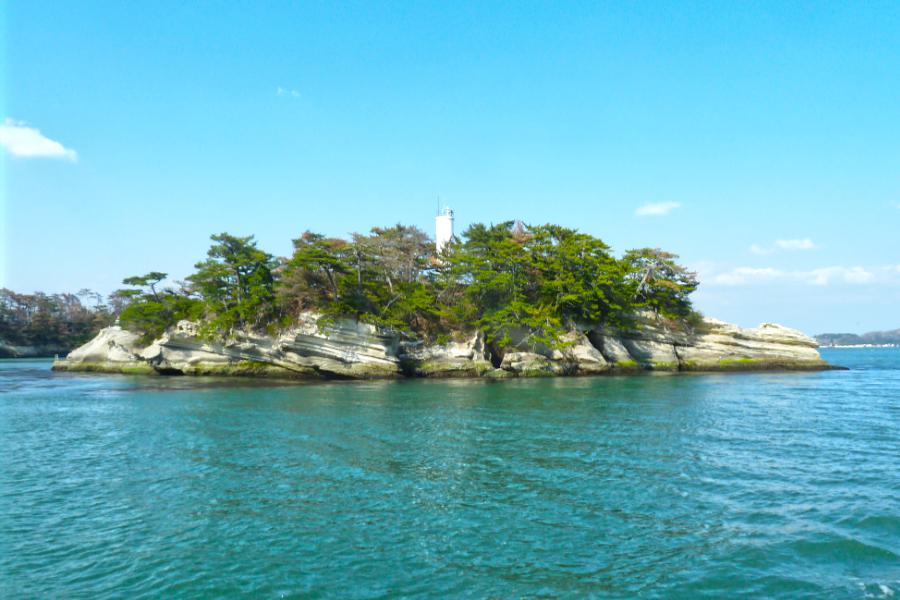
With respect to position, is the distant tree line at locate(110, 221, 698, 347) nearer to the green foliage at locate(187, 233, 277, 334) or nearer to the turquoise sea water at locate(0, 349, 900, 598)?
the green foliage at locate(187, 233, 277, 334)

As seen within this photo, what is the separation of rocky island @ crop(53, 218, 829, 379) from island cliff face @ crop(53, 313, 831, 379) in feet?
0.35

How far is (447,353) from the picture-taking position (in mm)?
Answer: 43312

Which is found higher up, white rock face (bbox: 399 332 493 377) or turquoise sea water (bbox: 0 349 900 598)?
white rock face (bbox: 399 332 493 377)

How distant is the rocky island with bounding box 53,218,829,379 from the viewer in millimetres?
41344

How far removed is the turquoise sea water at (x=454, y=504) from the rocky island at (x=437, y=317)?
1880cm

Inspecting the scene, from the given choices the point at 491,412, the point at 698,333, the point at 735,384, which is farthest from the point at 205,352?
the point at 698,333

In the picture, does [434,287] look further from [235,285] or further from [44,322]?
[44,322]

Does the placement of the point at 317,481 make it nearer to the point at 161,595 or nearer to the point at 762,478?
the point at 161,595

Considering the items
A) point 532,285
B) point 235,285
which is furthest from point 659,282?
point 235,285

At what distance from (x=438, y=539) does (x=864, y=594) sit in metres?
6.11

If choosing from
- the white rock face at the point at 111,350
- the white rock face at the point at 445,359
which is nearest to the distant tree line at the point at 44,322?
the white rock face at the point at 111,350

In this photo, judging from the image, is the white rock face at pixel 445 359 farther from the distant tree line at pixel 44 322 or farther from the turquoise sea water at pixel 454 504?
the distant tree line at pixel 44 322

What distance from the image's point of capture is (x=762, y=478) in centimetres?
1271

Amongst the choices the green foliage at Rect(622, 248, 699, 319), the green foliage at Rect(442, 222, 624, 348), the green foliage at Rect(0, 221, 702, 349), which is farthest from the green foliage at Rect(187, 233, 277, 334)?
the green foliage at Rect(622, 248, 699, 319)
